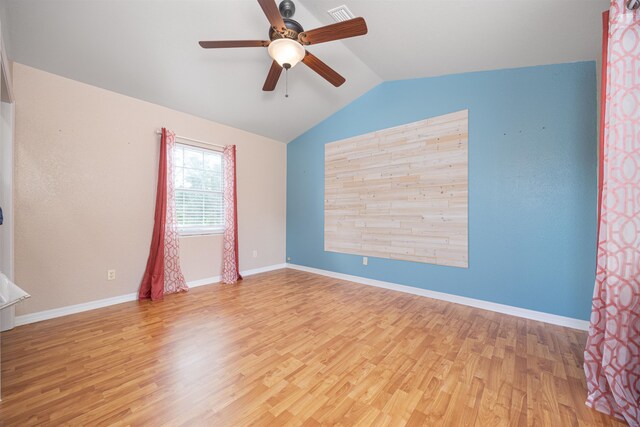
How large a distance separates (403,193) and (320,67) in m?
2.11

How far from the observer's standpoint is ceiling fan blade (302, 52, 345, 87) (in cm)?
224

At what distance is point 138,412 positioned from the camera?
56.2 inches

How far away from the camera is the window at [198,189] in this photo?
3.77 meters

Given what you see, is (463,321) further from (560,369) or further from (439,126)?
(439,126)

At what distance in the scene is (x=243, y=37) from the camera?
8.91 ft

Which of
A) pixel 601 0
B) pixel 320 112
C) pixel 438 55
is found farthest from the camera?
pixel 320 112

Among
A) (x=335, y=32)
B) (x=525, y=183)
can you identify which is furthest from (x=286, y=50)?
(x=525, y=183)

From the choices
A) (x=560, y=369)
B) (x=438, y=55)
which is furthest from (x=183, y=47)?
(x=560, y=369)

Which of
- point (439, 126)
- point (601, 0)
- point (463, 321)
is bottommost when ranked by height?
point (463, 321)

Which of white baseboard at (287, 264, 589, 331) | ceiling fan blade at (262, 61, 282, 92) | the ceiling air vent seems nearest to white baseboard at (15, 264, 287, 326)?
white baseboard at (287, 264, 589, 331)

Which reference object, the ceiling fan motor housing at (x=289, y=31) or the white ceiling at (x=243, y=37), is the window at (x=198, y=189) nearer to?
the white ceiling at (x=243, y=37)

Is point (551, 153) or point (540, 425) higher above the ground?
point (551, 153)

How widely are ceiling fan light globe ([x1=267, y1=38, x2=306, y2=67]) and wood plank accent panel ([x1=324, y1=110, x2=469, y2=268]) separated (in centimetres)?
220

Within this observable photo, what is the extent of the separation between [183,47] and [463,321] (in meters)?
4.26
